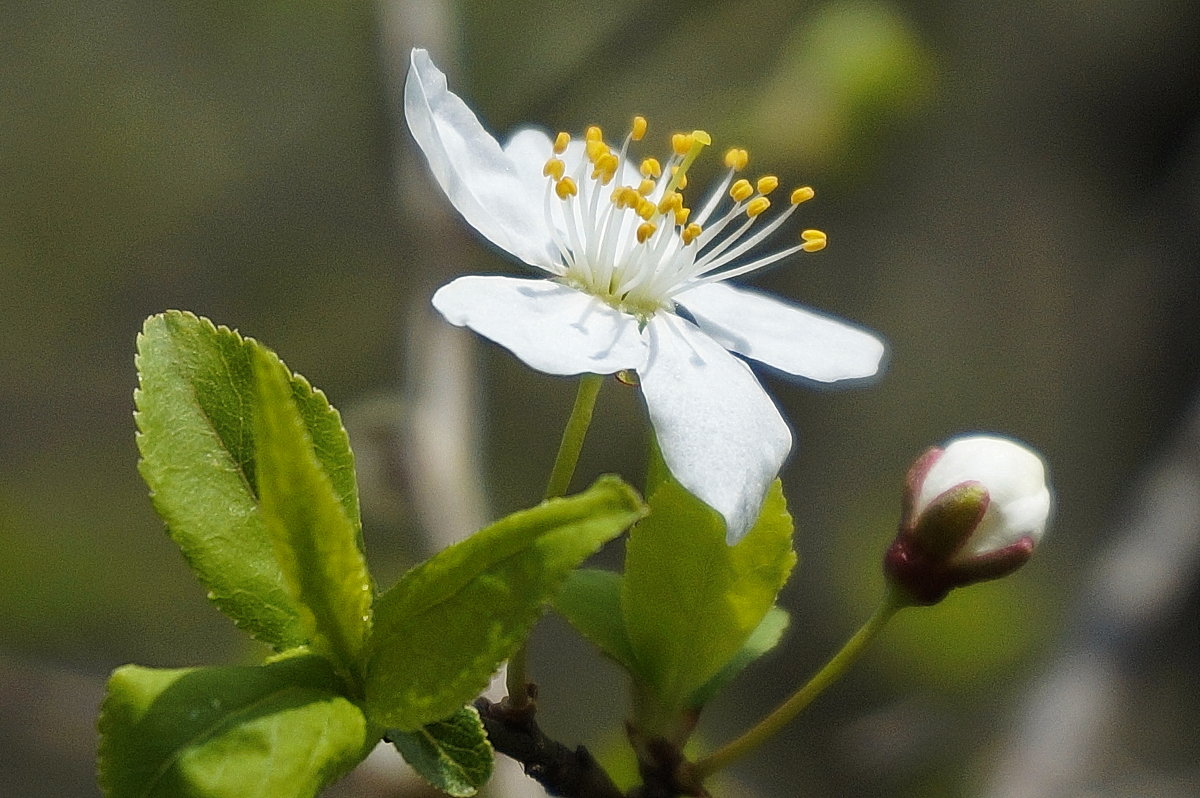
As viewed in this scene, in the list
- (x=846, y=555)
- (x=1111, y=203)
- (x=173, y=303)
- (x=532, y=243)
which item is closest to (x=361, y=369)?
(x=173, y=303)

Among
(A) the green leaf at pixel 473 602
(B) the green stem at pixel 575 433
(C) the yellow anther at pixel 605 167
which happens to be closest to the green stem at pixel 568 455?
(B) the green stem at pixel 575 433

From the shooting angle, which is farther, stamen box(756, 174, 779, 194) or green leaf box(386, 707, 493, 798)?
stamen box(756, 174, 779, 194)

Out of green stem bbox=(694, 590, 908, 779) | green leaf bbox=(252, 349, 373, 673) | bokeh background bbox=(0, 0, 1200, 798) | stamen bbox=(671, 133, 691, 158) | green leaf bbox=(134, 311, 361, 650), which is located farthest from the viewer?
bokeh background bbox=(0, 0, 1200, 798)

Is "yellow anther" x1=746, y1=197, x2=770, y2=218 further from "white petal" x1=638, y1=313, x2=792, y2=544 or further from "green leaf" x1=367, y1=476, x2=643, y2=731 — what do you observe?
Result: "green leaf" x1=367, y1=476, x2=643, y2=731

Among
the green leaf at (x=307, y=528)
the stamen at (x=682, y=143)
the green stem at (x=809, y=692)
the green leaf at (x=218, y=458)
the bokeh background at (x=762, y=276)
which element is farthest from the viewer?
the bokeh background at (x=762, y=276)

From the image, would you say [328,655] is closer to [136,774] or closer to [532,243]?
[136,774]

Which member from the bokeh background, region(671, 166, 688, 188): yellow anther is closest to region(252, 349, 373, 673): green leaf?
region(671, 166, 688, 188): yellow anther

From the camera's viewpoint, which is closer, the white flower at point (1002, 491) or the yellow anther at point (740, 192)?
the white flower at point (1002, 491)

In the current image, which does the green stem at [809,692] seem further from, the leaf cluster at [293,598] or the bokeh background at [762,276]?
the bokeh background at [762,276]
